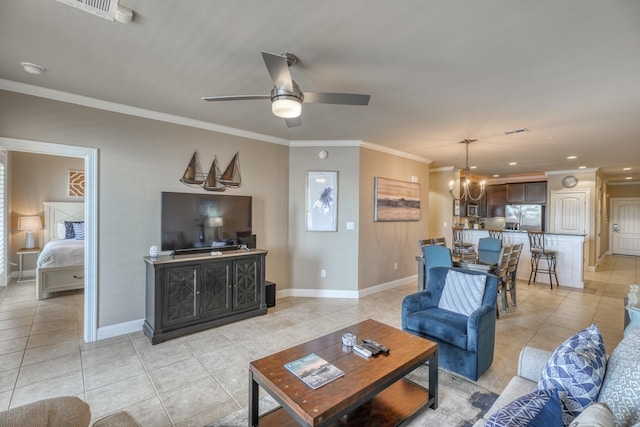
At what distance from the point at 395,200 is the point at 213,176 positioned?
3.30 metres

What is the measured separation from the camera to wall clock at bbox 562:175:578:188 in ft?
24.7

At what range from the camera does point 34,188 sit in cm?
584

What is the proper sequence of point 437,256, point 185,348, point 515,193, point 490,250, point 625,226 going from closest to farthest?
point 185,348, point 437,256, point 490,250, point 515,193, point 625,226

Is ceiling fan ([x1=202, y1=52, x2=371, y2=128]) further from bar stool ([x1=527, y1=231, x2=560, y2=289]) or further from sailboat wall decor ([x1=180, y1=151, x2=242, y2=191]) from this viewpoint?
bar stool ([x1=527, y1=231, x2=560, y2=289])

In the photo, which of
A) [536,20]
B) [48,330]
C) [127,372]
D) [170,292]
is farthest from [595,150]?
[48,330]

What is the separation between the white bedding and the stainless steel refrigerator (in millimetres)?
10342

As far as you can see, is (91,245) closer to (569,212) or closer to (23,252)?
(23,252)

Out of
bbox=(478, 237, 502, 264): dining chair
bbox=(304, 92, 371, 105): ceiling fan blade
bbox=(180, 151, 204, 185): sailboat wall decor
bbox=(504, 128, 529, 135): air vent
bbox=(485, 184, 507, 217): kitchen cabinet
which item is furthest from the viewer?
bbox=(485, 184, 507, 217): kitchen cabinet

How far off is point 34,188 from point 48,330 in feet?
12.6

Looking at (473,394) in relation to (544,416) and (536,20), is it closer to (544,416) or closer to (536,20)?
(544,416)

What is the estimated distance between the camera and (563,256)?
604 centimetres

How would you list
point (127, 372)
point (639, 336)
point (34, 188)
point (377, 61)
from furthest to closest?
point (34, 188) → point (127, 372) → point (377, 61) → point (639, 336)

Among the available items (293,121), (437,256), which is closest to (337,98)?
(293,121)

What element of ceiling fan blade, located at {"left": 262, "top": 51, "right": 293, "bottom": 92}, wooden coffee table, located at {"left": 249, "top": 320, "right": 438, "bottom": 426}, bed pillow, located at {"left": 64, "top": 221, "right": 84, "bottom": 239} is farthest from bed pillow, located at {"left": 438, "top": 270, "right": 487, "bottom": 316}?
bed pillow, located at {"left": 64, "top": 221, "right": 84, "bottom": 239}
